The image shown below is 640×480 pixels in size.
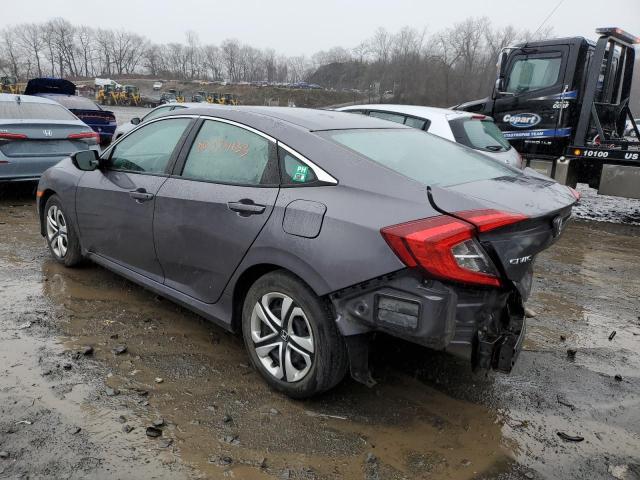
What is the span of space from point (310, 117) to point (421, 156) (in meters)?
0.73

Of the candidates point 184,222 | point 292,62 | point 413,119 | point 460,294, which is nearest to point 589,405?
point 460,294

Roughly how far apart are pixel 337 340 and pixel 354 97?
8725 cm

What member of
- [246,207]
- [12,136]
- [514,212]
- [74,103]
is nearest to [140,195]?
[246,207]

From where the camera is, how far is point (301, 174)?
2.76m

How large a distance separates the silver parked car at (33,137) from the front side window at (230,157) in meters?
4.52

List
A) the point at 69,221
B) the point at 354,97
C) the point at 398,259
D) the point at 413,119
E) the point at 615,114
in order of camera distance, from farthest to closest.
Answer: the point at 354,97 → the point at 615,114 → the point at 413,119 → the point at 69,221 → the point at 398,259

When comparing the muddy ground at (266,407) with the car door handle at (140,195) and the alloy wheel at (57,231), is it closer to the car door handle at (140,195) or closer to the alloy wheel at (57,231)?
the alloy wheel at (57,231)

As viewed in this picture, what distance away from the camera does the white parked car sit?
6616 millimetres

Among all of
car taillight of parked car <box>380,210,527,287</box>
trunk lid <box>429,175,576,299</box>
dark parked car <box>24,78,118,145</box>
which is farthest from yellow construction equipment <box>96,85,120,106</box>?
car taillight of parked car <box>380,210,527,287</box>

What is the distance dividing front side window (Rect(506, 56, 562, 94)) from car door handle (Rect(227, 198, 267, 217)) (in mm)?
7968

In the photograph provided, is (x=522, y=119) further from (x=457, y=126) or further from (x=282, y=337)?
(x=282, y=337)

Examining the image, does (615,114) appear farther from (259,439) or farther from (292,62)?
(292,62)

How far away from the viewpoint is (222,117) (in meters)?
3.30

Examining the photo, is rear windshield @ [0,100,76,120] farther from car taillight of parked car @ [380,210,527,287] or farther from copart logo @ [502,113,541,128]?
copart logo @ [502,113,541,128]
